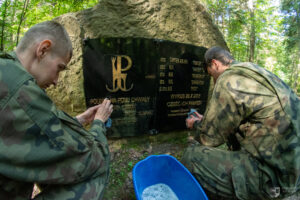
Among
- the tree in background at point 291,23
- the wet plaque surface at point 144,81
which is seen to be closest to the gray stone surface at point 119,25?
the wet plaque surface at point 144,81

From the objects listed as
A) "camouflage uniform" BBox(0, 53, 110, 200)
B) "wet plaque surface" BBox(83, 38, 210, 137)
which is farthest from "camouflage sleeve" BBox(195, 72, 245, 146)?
"camouflage uniform" BBox(0, 53, 110, 200)

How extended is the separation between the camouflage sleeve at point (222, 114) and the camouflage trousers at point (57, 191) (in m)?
1.10

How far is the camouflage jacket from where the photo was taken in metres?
1.39

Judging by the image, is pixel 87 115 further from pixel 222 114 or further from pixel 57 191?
pixel 222 114

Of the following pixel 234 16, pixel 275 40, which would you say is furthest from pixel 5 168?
pixel 275 40

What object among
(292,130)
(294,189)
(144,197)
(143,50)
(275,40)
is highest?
(275,40)

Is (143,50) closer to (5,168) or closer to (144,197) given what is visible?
(144,197)

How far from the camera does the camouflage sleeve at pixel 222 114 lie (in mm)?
1533

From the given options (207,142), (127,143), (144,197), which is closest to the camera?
(144,197)

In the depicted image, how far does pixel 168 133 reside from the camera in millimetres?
2518

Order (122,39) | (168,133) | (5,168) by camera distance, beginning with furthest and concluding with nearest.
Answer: (168,133), (122,39), (5,168)

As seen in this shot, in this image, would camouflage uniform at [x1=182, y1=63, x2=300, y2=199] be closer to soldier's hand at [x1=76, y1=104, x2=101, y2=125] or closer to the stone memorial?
the stone memorial

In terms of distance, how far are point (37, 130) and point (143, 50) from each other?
155 cm

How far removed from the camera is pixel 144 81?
212cm
